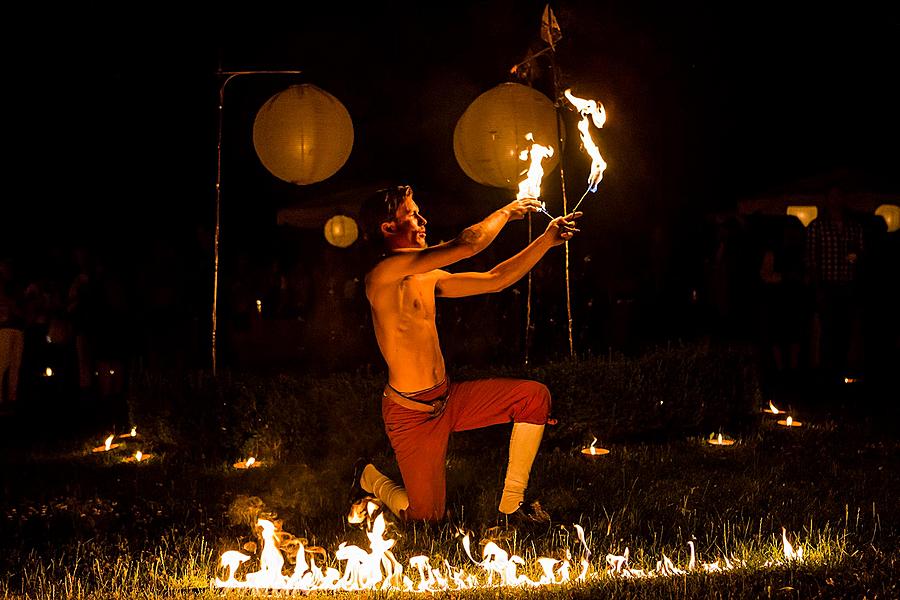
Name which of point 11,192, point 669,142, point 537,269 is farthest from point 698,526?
point 11,192

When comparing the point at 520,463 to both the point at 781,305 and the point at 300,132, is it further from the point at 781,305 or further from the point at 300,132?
the point at 781,305

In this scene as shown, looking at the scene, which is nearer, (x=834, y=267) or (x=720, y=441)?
(x=720, y=441)

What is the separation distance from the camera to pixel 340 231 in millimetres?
17188

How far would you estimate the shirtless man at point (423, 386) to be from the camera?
5527 mm

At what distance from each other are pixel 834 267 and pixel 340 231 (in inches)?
340

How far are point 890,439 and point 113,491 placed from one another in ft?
19.7

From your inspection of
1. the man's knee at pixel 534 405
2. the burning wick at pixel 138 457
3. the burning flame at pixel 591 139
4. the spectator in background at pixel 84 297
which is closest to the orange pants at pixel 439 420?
the man's knee at pixel 534 405

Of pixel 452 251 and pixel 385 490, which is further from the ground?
pixel 452 251

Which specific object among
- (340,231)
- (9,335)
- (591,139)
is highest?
(340,231)

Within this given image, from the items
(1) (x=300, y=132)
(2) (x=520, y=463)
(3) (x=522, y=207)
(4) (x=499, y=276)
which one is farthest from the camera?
(1) (x=300, y=132)

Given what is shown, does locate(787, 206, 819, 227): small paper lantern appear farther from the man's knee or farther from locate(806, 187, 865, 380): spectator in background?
the man's knee

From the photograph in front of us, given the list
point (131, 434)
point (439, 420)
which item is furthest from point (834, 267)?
point (131, 434)

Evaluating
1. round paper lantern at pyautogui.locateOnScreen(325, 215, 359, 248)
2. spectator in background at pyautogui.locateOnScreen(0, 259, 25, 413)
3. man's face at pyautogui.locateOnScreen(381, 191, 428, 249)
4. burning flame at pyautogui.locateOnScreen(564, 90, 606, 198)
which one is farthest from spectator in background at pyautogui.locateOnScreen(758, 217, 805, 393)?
spectator in background at pyautogui.locateOnScreen(0, 259, 25, 413)

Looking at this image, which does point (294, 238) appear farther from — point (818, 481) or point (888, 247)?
point (818, 481)
